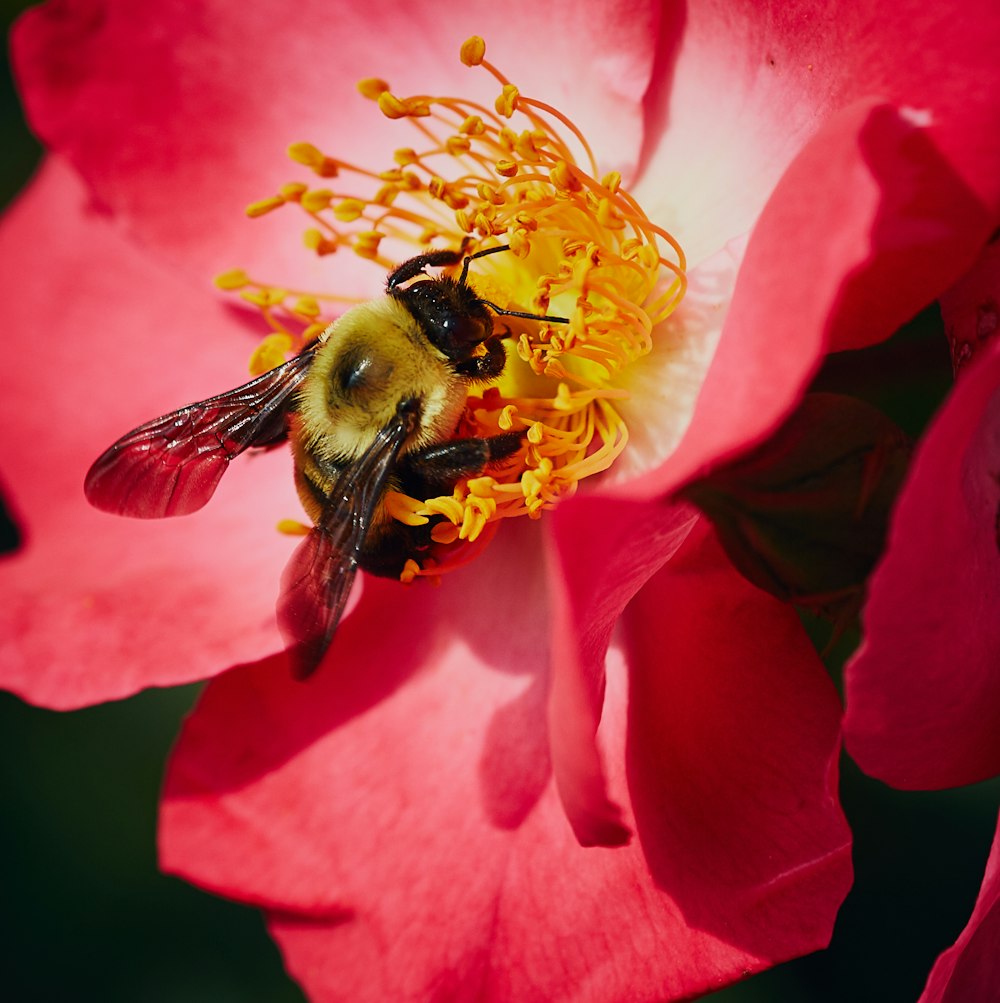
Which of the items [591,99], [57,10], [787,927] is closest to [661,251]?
[591,99]

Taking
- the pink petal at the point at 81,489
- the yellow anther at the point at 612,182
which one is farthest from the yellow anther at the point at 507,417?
the pink petal at the point at 81,489

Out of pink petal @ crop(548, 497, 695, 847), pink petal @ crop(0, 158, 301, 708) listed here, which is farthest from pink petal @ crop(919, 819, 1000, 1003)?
pink petal @ crop(0, 158, 301, 708)

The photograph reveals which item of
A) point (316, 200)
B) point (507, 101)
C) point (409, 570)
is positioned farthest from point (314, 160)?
point (409, 570)

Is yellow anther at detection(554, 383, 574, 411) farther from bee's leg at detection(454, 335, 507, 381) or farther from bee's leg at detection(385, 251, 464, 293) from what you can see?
bee's leg at detection(385, 251, 464, 293)

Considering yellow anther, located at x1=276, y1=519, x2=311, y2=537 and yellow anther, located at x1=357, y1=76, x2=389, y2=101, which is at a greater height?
yellow anther, located at x1=357, y1=76, x2=389, y2=101

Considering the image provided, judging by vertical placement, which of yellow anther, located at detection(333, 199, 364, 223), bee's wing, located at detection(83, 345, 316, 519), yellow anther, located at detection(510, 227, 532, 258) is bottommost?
bee's wing, located at detection(83, 345, 316, 519)

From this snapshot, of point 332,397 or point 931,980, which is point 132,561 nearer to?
point 332,397
